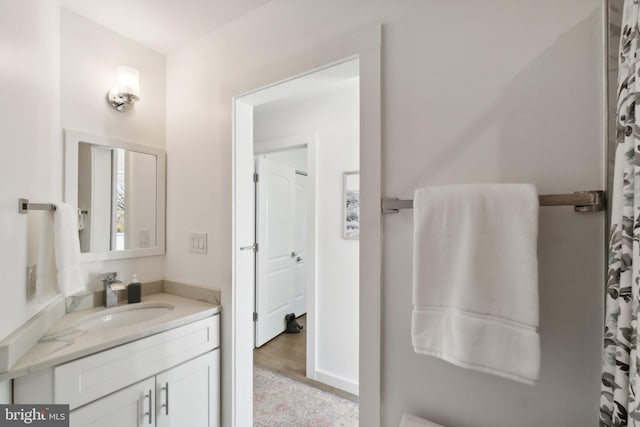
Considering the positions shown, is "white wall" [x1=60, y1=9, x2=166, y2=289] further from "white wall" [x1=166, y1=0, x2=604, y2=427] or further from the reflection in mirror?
"white wall" [x1=166, y1=0, x2=604, y2=427]

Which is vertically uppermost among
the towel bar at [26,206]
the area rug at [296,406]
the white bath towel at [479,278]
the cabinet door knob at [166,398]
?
the towel bar at [26,206]

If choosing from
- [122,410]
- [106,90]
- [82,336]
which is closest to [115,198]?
[106,90]

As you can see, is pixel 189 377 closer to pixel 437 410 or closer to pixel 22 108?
pixel 437 410

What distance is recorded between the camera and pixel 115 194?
67.6 inches

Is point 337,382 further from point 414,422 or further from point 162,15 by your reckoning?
point 162,15

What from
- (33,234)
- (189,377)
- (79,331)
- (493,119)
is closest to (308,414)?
(189,377)

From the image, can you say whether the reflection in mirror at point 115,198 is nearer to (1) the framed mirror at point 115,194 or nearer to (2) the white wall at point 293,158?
(1) the framed mirror at point 115,194

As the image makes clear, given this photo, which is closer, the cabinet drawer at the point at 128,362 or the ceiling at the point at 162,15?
the cabinet drawer at the point at 128,362

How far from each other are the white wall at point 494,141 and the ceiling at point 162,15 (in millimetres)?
358

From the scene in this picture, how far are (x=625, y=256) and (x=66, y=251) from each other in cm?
180

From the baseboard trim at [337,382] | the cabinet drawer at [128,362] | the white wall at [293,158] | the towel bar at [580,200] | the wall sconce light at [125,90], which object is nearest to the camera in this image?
the towel bar at [580,200]

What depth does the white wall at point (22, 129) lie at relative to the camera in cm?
100

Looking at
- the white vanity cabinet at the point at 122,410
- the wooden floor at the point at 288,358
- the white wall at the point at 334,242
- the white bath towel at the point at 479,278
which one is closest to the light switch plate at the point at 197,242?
the white vanity cabinet at the point at 122,410

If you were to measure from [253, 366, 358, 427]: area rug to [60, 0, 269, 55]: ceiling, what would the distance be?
2.40 metres
